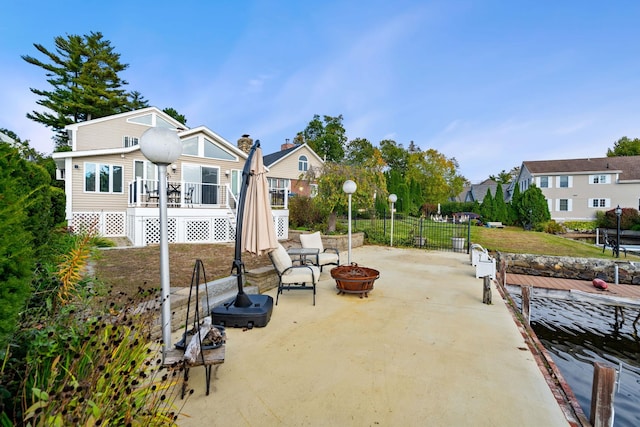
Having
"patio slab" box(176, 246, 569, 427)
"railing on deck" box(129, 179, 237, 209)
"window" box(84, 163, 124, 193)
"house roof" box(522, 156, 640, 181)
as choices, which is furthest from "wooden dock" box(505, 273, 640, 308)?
"house roof" box(522, 156, 640, 181)

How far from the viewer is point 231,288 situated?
16.8ft

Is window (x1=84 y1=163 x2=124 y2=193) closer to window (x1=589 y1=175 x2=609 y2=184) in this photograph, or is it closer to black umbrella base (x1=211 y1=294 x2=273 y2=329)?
black umbrella base (x1=211 y1=294 x2=273 y2=329)

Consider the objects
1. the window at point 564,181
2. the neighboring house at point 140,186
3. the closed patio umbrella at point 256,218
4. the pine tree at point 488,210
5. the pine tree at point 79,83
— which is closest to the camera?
the closed patio umbrella at point 256,218

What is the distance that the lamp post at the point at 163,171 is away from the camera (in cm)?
265

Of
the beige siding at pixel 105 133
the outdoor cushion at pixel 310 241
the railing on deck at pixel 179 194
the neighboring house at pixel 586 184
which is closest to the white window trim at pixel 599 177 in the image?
the neighboring house at pixel 586 184

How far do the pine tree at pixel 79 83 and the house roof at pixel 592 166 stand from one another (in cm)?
4191

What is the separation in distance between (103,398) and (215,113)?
1769cm

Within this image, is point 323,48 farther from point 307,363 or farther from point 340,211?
point 307,363

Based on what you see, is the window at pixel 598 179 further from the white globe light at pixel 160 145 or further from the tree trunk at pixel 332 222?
the white globe light at pixel 160 145

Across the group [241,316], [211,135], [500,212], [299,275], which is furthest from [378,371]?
[500,212]

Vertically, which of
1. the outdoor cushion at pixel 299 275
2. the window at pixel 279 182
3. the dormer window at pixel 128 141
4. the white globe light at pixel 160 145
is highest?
the dormer window at pixel 128 141

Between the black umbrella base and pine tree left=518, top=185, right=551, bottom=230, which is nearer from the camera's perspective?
the black umbrella base

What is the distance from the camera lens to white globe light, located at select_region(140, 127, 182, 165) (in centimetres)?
267

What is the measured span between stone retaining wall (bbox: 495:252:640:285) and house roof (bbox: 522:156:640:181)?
22.2 meters
